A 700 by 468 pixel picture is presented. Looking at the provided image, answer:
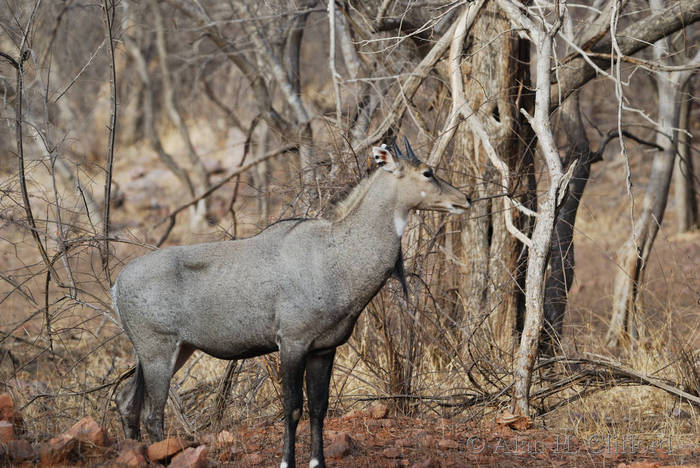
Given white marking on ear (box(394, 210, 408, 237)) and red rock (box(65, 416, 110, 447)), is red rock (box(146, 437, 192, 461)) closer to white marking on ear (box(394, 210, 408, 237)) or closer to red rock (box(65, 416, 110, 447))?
red rock (box(65, 416, 110, 447))

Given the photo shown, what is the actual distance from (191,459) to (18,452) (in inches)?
45.7

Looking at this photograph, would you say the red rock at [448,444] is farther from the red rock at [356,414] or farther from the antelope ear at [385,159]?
the antelope ear at [385,159]

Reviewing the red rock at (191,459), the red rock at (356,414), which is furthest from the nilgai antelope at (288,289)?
the red rock at (356,414)

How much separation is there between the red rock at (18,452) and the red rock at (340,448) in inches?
77.5

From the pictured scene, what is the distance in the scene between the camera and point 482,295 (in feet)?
27.8

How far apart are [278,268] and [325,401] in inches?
36.6

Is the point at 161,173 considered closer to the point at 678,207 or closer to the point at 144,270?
the point at 678,207

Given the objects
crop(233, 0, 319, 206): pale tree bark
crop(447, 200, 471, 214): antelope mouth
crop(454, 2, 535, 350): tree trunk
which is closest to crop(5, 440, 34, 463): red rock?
crop(447, 200, 471, 214): antelope mouth

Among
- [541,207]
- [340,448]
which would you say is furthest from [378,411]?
[541,207]

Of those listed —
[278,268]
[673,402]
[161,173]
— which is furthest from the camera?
[161,173]

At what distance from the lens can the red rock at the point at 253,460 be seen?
5.69m

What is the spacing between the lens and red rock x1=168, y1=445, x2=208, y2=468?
5.02 metres

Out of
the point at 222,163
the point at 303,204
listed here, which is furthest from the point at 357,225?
the point at 222,163

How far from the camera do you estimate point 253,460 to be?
5.74 metres
